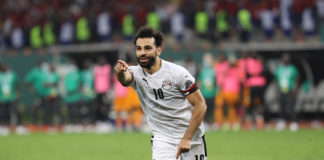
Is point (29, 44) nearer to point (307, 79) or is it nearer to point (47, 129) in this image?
point (47, 129)

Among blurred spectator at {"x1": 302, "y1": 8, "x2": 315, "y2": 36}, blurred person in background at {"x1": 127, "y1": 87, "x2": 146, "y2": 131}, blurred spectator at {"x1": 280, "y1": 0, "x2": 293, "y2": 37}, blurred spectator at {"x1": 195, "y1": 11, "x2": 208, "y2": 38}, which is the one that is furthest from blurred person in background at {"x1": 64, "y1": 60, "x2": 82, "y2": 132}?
blurred spectator at {"x1": 302, "y1": 8, "x2": 315, "y2": 36}

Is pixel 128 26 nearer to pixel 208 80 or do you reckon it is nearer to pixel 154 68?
pixel 208 80

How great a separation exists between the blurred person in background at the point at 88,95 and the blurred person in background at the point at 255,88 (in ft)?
17.4

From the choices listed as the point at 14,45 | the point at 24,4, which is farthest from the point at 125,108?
the point at 24,4

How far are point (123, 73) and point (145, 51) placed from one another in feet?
1.08

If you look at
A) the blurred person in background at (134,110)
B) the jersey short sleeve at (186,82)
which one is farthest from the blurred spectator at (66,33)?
the jersey short sleeve at (186,82)

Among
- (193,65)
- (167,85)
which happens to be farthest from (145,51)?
(193,65)

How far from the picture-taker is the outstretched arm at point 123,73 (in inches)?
238

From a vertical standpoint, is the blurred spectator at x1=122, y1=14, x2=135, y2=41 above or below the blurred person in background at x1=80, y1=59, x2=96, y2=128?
Result: above

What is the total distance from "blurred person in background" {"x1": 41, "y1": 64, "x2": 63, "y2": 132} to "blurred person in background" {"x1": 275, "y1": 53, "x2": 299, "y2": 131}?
7.38 m

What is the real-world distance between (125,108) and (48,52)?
16.0 feet

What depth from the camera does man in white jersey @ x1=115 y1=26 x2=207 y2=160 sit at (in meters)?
6.15

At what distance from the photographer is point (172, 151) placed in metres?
6.37

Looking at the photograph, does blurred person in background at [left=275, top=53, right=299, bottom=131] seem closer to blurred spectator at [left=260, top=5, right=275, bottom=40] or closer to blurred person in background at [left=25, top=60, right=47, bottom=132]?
blurred spectator at [left=260, top=5, right=275, bottom=40]
